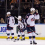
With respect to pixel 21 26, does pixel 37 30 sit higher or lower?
lower

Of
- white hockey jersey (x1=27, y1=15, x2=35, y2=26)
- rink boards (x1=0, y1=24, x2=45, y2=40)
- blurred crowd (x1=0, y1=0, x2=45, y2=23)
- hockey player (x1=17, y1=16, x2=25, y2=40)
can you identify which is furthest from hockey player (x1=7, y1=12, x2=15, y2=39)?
white hockey jersey (x1=27, y1=15, x2=35, y2=26)

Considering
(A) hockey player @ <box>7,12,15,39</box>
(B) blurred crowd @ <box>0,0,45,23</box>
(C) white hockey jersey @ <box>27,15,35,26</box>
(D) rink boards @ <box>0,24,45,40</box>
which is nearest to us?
(C) white hockey jersey @ <box>27,15,35,26</box>

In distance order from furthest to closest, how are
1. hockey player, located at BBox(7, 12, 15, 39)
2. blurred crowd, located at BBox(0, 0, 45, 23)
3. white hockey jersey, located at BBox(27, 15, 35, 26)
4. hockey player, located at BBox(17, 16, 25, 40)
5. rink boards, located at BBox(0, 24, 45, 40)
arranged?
blurred crowd, located at BBox(0, 0, 45, 23) → rink boards, located at BBox(0, 24, 45, 40) → hockey player, located at BBox(7, 12, 15, 39) → hockey player, located at BBox(17, 16, 25, 40) → white hockey jersey, located at BBox(27, 15, 35, 26)

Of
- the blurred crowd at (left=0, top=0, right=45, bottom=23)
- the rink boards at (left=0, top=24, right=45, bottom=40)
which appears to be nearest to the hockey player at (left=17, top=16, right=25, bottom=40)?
the rink boards at (left=0, top=24, right=45, bottom=40)

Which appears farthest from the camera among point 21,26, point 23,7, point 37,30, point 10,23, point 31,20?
point 23,7

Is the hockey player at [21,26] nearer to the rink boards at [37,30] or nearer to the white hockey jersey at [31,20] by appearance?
the rink boards at [37,30]

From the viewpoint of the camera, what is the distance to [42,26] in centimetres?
972

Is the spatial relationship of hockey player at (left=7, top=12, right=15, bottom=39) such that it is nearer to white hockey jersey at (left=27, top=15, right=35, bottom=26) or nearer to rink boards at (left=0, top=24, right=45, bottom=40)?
rink boards at (left=0, top=24, right=45, bottom=40)

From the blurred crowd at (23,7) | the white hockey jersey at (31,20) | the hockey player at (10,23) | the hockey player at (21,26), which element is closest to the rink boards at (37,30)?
the blurred crowd at (23,7)

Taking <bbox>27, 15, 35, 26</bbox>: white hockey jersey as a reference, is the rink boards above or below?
below

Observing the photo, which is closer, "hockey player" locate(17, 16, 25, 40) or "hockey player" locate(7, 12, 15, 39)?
"hockey player" locate(17, 16, 25, 40)

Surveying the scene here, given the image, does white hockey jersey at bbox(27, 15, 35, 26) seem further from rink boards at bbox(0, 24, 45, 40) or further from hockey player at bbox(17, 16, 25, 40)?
rink boards at bbox(0, 24, 45, 40)

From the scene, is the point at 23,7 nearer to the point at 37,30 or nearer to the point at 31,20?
the point at 37,30

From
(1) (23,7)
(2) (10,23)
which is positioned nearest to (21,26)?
(2) (10,23)
